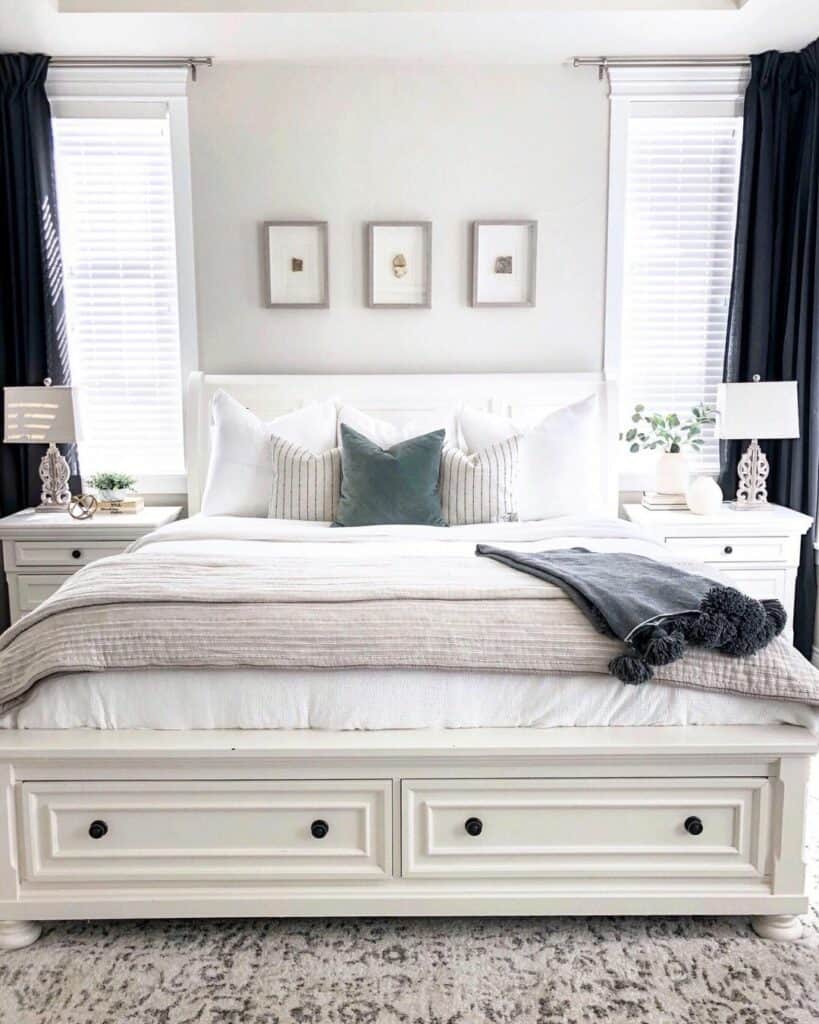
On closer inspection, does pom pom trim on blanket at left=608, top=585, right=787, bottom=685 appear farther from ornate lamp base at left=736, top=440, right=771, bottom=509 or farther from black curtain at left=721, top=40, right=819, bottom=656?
black curtain at left=721, top=40, right=819, bottom=656

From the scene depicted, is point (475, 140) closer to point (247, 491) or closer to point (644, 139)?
point (644, 139)

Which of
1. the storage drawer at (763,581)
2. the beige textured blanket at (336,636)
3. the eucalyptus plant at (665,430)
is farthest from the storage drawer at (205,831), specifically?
the eucalyptus plant at (665,430)

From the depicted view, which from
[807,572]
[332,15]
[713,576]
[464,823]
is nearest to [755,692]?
[713,576]

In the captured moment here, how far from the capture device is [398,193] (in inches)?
163

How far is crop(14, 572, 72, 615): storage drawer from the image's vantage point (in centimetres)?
382

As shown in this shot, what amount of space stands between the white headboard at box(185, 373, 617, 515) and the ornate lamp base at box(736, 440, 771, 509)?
53cm

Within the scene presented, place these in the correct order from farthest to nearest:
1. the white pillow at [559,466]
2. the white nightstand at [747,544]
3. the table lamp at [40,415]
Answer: the table lamp at [40,415] < the white nightstand at [747,544] < the white pillow at [559,466]

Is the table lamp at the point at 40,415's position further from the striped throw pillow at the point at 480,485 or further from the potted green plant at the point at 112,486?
the striped throw pillow at the point at 480,485

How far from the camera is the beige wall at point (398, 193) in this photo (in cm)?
407

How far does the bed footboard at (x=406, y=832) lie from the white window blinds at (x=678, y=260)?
8.02 feet

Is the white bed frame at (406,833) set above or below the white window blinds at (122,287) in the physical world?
below

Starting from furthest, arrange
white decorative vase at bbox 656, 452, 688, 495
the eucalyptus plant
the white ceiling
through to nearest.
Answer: the eucalyptus plant → white decorative vase at bbox 656, 452, 688, 495 → the white ceiling

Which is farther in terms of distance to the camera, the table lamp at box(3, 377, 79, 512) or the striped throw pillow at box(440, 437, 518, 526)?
the table lamp at box(3, 377, 79, 512)

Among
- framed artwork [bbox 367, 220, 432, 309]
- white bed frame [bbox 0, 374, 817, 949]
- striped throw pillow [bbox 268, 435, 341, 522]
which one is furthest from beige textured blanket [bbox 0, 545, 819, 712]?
framed artwork [bbox 367, 220, 432, 309]
